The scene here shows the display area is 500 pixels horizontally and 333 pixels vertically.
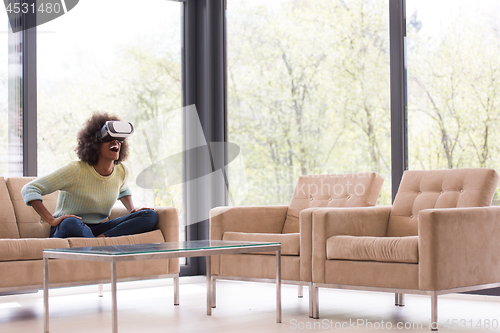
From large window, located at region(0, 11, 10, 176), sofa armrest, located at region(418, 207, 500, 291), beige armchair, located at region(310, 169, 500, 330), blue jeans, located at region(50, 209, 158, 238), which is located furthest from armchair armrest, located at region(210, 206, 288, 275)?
large window, located at region(0, 11, 10, 176)

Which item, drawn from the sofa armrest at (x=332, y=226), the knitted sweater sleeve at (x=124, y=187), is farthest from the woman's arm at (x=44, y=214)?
the sofa armrest at (x=332, y=226)

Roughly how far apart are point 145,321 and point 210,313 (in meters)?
0.38

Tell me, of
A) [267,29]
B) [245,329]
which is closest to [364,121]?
[267,29]

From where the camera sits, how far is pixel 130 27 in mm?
5445

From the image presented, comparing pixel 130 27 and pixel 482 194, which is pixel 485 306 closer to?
pixel 482 194

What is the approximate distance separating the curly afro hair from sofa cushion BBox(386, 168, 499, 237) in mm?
1833

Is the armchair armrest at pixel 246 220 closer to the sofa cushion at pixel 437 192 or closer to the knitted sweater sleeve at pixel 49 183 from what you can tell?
the sofa cushion at pixel 437 192

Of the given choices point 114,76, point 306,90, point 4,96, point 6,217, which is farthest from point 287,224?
point 4,96

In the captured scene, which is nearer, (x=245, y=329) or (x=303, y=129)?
(x=245, y=329)

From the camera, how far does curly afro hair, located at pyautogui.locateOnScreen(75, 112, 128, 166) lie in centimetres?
403

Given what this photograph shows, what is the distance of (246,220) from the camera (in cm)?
416

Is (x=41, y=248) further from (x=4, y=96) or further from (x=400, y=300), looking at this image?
(x=400, y=300)

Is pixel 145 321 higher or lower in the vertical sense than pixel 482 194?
lower

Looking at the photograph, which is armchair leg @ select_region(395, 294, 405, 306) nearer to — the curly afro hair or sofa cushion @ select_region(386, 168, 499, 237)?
sofa cushion @ select_region(386, 168, 499, 237)
